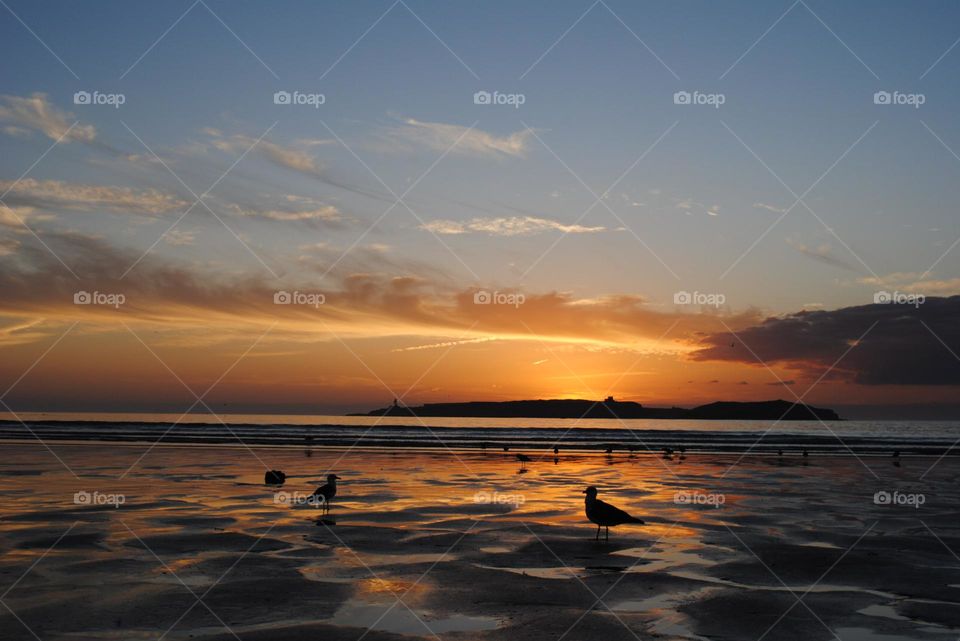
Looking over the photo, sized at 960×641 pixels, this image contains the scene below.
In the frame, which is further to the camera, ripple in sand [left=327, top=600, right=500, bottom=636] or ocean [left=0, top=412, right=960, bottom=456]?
ocean [left=0, top=412, right=960, bottom=456]

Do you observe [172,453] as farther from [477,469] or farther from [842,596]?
[842,596]

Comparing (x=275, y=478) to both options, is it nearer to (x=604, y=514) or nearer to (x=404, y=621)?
(x=604, y=514)

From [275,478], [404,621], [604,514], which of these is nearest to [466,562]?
[604,514]

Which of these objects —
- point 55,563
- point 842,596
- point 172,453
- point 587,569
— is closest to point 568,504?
point 587,569

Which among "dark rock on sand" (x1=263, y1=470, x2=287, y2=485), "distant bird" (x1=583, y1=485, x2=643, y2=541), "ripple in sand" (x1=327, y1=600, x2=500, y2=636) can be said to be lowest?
"ripple in sand" (x1=327, y1=600, x2=500, y2=636)

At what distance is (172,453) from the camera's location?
4503 centimetres

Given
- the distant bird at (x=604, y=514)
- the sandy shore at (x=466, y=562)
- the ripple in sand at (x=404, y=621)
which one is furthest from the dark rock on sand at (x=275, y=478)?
the ripple in sand at (x=404, y=621)

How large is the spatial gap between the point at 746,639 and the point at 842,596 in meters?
3.11

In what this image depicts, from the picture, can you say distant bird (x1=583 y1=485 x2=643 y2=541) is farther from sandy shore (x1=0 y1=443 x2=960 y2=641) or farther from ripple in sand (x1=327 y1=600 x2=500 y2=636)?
ripple in sand (x1=327 y1=600 x2=500 y2=636)

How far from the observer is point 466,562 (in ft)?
46.0

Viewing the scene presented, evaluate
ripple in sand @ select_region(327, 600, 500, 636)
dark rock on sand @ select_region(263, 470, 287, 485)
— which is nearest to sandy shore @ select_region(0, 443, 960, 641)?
ripple in sand @ select_region(327, 600, 500, 636)

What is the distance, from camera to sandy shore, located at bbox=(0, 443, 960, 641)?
10.1 metres

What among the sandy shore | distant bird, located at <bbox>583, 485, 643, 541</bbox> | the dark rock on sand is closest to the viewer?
the sandy shore

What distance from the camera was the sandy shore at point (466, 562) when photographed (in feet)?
33.0
